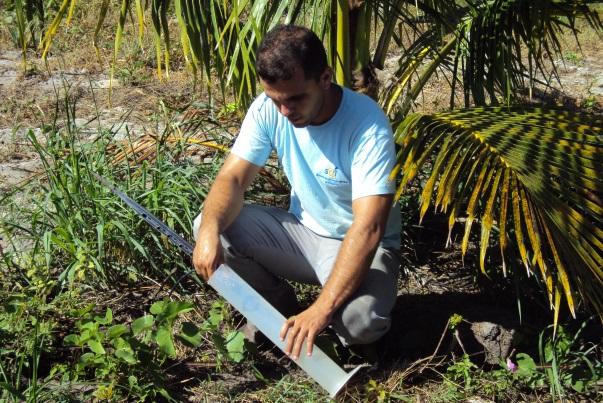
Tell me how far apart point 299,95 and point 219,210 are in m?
0.54

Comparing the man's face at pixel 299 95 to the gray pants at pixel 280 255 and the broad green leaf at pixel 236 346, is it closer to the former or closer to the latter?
the gray pants at pixel 280 255

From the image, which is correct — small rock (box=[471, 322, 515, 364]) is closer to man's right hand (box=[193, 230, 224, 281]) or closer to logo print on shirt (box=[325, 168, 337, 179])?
logo print on shirt (box=[325, 168, 337, 179])

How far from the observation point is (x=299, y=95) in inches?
108

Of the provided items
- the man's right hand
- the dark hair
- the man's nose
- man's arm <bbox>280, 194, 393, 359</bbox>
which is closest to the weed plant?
the man's right hand

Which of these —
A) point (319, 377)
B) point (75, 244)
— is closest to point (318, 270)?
point (319, 377)

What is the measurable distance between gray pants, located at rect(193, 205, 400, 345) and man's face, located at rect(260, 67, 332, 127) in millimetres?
487

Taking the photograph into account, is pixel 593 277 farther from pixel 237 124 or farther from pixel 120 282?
pixel 237 124

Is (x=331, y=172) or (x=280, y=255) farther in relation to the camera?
(x=280, y=255)

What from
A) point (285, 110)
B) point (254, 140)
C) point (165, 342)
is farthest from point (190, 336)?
point (285, 110)

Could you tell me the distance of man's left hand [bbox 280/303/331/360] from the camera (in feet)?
8.55

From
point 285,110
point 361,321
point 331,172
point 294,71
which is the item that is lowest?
point 361,321

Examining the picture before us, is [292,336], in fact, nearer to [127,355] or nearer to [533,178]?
[127,355]

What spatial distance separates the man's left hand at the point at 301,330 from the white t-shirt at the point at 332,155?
1.33 feet

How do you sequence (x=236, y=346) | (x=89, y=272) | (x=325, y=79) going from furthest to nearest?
(x=89, y=272) < (x=236, y=346) < (x=325, y=79)
